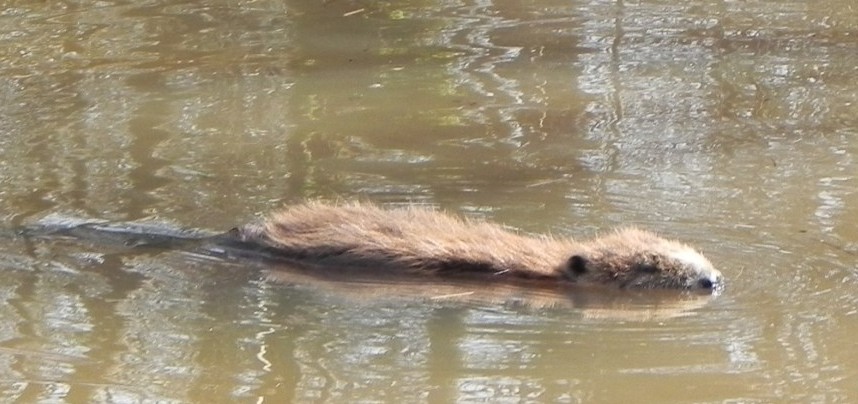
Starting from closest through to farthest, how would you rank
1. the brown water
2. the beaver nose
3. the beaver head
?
the brown water < the beaver nose < the beaver head

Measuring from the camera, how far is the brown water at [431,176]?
5723 millimetres

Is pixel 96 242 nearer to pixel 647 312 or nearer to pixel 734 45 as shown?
pixel 647 312

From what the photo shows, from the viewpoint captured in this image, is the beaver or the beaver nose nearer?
the beaver nose

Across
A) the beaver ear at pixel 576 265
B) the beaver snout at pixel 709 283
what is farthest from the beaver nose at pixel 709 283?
the beaver ear at pixel 576 265

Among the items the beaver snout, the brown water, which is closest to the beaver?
the beaver snout

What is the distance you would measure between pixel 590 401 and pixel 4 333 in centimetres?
237

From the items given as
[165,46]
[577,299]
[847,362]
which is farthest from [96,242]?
[165,46]

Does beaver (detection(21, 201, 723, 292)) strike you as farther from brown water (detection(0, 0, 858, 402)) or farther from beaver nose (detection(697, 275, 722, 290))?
brown water (detection(0, 0, 858, 402))

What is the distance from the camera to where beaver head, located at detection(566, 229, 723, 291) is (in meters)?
6.84

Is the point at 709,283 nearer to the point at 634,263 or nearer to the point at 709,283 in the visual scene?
the point at 709,283

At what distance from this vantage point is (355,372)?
564cm

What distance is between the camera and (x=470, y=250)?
6961 mm

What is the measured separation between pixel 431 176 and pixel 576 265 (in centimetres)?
187

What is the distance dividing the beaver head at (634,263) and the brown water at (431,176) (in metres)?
0.18
